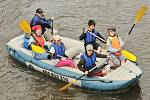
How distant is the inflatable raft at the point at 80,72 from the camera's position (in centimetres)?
880

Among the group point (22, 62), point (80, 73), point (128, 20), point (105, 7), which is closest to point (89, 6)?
point (105, 7)

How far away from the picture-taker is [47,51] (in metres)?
9.85

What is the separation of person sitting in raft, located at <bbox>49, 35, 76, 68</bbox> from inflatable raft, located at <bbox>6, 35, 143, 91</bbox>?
11cm

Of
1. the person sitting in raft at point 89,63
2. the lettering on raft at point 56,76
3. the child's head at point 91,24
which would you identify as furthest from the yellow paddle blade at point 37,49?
the child's head at point 91,24

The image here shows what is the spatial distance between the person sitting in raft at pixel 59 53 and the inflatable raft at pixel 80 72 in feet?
0.37

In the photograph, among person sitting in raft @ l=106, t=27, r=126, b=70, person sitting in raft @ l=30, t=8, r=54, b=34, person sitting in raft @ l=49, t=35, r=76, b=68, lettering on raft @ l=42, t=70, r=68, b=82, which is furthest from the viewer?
person sitting in raft @ l=30, t=8, r=54, b=34

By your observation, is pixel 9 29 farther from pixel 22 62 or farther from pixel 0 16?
pixel 22 62

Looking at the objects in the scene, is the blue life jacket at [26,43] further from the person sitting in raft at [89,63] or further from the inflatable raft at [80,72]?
the person sitting in raft at [89,63]

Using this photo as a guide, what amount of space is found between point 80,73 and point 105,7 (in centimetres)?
561

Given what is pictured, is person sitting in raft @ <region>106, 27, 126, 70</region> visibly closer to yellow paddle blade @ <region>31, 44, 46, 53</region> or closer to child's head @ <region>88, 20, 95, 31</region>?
child's head @ <region>88, 20, 95, 31</region>

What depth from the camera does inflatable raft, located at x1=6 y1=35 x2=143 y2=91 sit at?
28.9 feet

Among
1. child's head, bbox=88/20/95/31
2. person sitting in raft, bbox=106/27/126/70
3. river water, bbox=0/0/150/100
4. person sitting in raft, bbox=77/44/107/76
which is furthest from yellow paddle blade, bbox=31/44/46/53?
person sitting in raft, bbox=106/27/126/70

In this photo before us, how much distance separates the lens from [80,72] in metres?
9.12

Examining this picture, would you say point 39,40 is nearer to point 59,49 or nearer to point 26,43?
point 26,43
